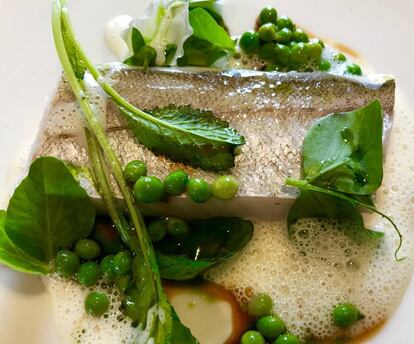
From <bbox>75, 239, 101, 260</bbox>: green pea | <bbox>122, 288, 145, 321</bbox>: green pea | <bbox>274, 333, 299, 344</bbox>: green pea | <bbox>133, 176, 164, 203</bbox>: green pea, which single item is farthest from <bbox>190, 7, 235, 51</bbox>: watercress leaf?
<bbox>274, 333, 299, 344</bbox>: green pea

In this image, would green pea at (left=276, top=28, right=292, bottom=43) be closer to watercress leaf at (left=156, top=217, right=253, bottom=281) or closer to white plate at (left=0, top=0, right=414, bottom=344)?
white plate at (left=0, top=0, right=414, bottom=344)

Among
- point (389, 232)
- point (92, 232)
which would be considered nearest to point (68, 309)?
point (92, 232)

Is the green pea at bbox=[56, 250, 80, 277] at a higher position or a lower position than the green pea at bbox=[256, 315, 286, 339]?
higher

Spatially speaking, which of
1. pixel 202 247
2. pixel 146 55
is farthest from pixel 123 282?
pixel 146 55

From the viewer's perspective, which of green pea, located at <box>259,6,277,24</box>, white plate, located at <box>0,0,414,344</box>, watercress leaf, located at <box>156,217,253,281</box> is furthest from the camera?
green pea, located at <box>259,6,277,24</box>

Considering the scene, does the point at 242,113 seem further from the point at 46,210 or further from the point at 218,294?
the point at 46,210

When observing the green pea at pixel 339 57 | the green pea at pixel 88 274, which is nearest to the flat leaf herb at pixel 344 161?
the green pea at pixel 339 57
